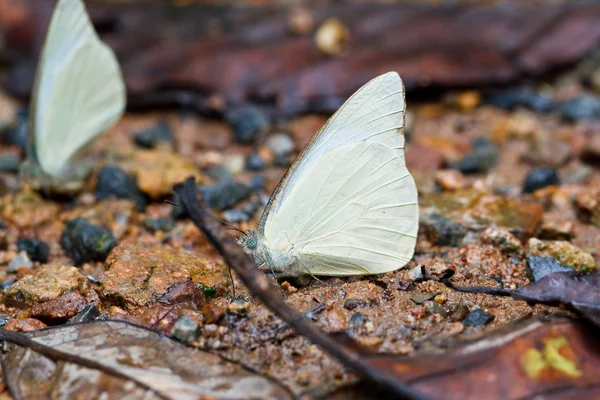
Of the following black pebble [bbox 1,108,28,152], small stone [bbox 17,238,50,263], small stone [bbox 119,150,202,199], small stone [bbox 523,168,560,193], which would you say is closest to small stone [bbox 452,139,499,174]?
small stone [bbox 523,168,560,193]

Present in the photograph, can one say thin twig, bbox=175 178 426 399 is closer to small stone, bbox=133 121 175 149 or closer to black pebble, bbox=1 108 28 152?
small stone, bbox=133 121 175 149

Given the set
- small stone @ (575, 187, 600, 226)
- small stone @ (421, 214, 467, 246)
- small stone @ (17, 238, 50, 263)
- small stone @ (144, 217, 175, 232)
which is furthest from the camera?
small stone @ (144, 217, 175, 232)

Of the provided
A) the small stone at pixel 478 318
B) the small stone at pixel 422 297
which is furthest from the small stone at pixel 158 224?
the small stone at pixel 478 318

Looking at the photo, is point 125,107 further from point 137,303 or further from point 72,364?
point 72,364

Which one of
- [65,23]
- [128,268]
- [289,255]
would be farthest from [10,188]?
[289,255]

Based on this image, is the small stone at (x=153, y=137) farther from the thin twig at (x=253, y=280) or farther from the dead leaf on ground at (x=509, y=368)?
the dead leaf on ground at (x=509, y=368)
